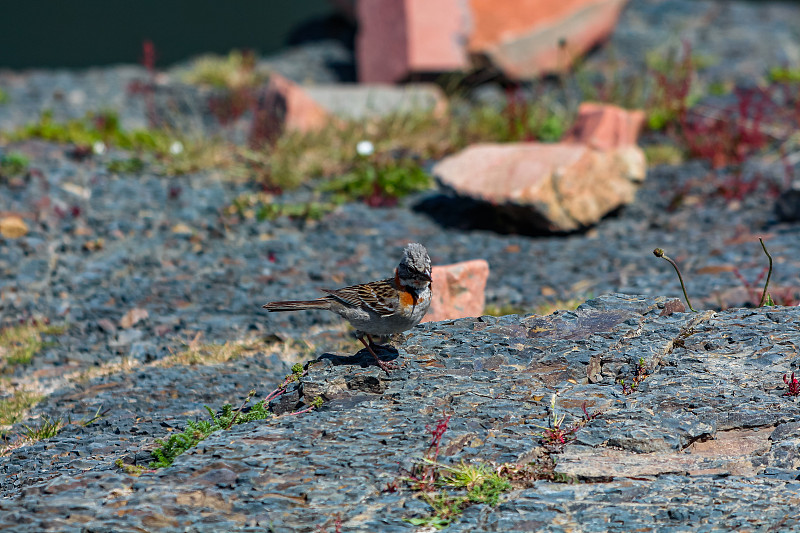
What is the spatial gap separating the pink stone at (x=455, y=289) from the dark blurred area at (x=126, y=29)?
9568 mm

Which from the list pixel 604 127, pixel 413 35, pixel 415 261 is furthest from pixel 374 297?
pixel 413 35

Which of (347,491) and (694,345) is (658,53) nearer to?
(694,345)

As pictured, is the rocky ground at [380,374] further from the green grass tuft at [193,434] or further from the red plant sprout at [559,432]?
the green grass tuft at [193,434]

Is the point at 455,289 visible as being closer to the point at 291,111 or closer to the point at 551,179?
the point at 551,179

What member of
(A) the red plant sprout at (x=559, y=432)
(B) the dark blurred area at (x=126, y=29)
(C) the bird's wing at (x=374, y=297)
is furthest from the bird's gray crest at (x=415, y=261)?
(B) the dark blurred area at (x=126, y=29)

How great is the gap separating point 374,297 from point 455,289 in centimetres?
160

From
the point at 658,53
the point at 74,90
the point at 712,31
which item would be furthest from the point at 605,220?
the point at 74,90

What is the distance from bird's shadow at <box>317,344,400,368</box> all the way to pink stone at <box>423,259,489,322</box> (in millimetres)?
1219

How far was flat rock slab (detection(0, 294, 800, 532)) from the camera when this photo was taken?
2854 millimetres

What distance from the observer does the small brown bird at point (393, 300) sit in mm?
3648

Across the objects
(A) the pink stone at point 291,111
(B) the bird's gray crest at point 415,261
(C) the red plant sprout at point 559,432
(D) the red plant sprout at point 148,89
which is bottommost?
(C) the red plant sprout at point 559,432

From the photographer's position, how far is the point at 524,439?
3250 mm

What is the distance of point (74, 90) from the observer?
475 inches

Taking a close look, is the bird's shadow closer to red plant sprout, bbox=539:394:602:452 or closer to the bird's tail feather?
the bird's tail feather
